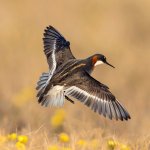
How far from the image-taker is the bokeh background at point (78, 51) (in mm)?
12703

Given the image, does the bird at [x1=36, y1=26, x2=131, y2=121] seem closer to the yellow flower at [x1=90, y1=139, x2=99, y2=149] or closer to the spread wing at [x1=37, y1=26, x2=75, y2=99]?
the spread wing at [x1=37, y1=26, x2=75, y2=99]

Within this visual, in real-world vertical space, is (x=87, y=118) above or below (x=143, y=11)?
below

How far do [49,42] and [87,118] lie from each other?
5.23ft

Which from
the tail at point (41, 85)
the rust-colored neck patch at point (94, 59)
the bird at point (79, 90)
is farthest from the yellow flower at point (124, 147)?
the rust-colored neck patch at point (94, 59)

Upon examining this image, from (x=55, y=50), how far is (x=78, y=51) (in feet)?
18.5

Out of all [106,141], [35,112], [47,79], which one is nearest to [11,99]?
[35,112]

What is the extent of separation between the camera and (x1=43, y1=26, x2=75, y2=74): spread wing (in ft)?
35.9

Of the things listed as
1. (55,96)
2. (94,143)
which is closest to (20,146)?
(94,143)

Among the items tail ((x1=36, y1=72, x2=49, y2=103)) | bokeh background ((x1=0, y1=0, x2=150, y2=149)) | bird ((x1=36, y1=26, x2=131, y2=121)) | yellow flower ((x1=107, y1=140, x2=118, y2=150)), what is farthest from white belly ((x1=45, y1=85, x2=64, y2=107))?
yellow flower ((x1=107, y1=140, x2=118, y2=150))

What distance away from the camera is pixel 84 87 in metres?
10.1

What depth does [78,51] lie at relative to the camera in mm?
16906

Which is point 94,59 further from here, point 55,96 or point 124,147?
point 124,147

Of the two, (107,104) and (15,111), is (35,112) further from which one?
(107,104)

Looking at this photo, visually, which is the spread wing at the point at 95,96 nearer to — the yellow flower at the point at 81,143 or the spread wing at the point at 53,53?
the spread wing at the point at 53,53
